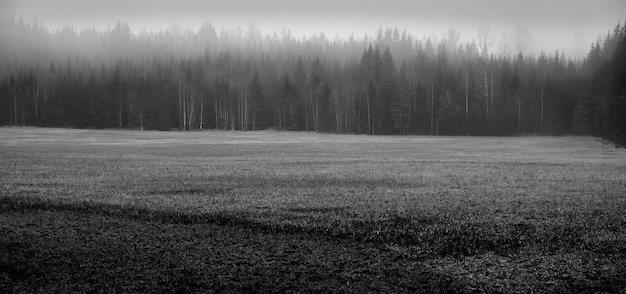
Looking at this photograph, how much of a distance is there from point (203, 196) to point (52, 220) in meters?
5.55

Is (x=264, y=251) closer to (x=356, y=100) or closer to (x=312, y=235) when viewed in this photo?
(x=312, y=235)

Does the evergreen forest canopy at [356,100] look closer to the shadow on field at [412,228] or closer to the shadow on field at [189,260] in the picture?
the shadow on field at [412,228]

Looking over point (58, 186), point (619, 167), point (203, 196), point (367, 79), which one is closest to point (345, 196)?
point (203, 196)

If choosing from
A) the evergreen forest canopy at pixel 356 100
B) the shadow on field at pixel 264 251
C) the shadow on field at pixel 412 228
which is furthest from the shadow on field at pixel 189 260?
the evergreen forest canopy at pixel 356 100

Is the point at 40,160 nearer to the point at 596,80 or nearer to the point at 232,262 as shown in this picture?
the point at 232,262

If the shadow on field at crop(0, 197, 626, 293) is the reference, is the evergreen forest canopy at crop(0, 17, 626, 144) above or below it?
above

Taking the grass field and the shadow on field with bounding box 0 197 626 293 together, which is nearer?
the shadow on field with bounding box 0 197 626 293

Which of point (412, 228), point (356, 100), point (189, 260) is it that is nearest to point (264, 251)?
point (189, 260)

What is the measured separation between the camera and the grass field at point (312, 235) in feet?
27.3

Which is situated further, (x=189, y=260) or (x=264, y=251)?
(x=264, y=251)

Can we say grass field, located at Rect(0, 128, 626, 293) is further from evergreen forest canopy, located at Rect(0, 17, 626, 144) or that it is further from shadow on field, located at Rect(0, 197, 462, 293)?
evergreen forest canopy, located at Rect(0, 17, 626, 144)

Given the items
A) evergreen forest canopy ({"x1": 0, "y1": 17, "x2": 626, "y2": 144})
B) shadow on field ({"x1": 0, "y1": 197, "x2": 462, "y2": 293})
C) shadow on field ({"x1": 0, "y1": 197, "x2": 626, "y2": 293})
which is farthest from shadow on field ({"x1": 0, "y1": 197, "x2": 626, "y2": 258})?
evergreen forest canopy ({"x1": 0, "y1": 17, "x2": 626, "y2": 144})

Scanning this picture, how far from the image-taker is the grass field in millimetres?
8312

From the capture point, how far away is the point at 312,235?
11766 millimetres
